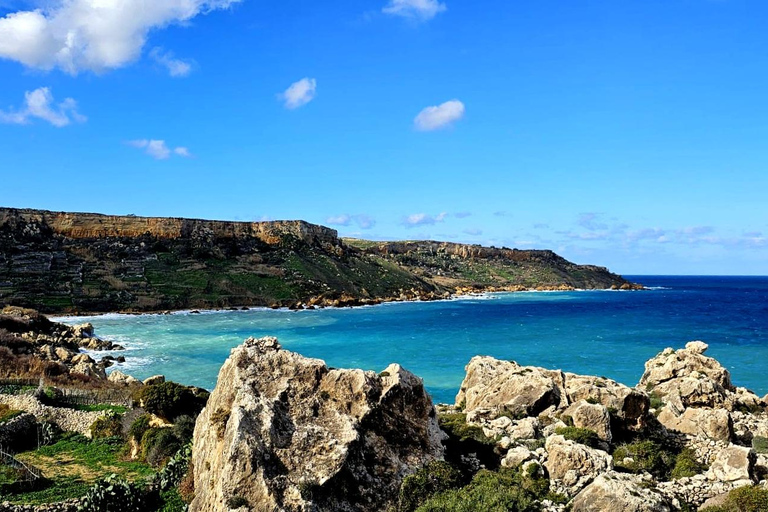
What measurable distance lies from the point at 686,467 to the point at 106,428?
71.5ft

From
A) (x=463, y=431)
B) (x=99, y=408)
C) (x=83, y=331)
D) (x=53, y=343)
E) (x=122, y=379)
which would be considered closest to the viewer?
(x=463, y=431)

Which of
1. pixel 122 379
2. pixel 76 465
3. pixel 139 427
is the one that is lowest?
pixel 76 465

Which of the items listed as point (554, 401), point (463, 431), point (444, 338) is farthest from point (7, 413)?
point (444, 338)

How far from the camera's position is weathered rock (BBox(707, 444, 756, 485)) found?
13867mm

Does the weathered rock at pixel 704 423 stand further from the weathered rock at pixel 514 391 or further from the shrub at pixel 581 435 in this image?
the shrub at pixel 581 435

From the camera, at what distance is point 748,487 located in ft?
41.7

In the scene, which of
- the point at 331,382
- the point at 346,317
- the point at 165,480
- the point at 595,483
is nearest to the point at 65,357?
the point at 165,480

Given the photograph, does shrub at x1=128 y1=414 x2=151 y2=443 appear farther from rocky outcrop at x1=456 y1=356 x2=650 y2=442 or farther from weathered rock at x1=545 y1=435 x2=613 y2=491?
weathered rock at x1=545 y1=435 x2=613 y2=491

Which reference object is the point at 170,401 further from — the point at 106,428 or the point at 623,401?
the point at 623,401

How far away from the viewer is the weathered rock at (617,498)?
39.1ft

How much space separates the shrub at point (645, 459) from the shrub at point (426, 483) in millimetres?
5277

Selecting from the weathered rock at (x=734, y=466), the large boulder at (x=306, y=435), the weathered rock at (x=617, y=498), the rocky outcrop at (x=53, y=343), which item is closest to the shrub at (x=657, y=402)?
the weathered rock at (x=734, y=466)

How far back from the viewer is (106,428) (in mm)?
23219

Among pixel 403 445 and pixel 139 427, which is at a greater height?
pixel 403 445
